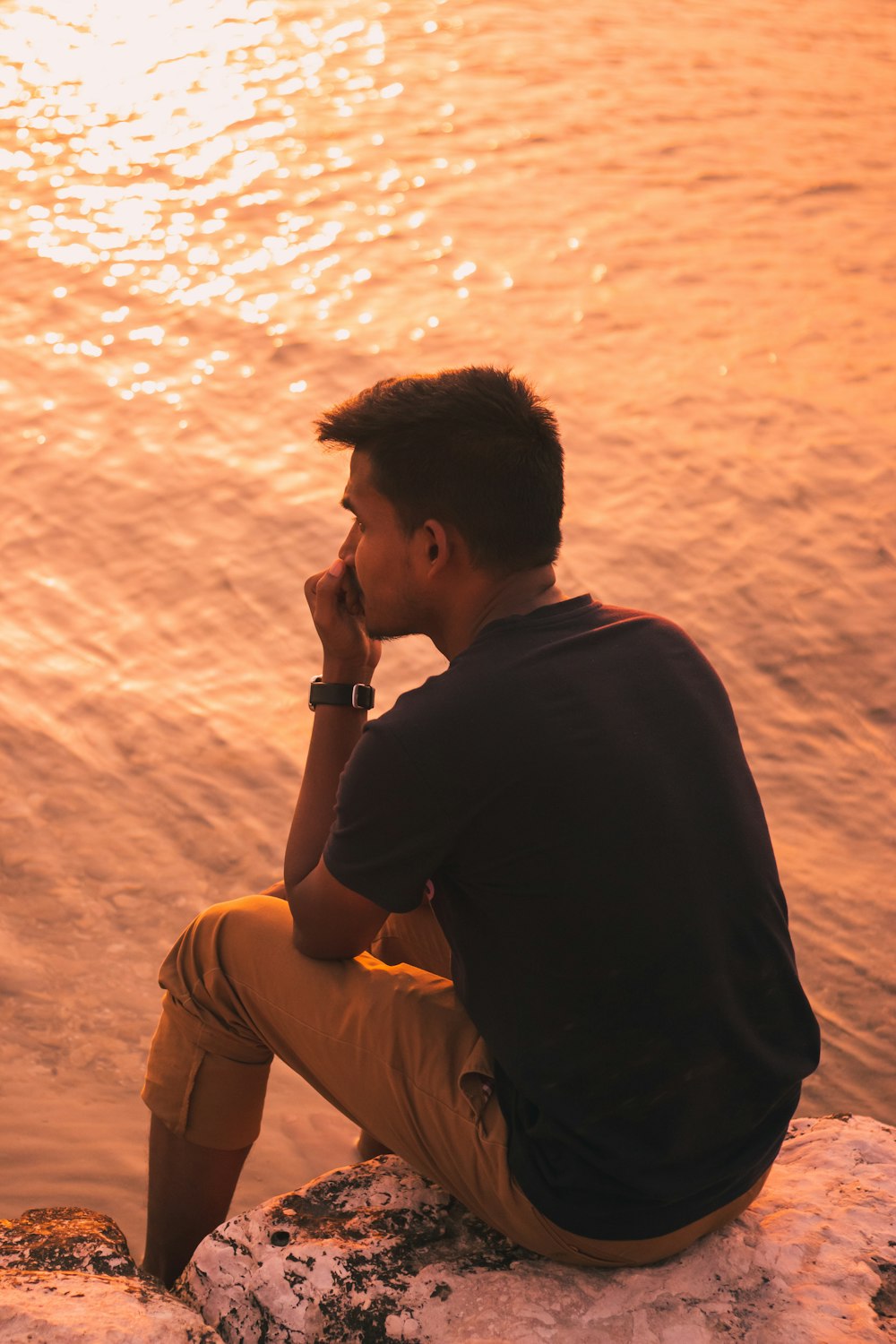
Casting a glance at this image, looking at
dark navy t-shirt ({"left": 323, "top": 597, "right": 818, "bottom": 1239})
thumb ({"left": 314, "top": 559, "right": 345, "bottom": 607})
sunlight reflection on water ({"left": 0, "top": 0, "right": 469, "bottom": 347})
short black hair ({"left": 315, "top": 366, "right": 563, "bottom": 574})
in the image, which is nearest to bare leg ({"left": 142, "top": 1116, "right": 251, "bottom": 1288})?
dark navy t-shirt ({"left": 323, "top": 597, "right": 818, "bottom": 1239})

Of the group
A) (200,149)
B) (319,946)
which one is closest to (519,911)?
(319,946)

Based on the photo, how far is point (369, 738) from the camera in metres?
1.56

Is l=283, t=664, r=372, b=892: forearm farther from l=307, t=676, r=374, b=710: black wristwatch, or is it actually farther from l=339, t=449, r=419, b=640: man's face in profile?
l=339, t=449, r=419, b=640: man's face in profile

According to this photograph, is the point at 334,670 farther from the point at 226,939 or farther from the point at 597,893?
the point at 597,893

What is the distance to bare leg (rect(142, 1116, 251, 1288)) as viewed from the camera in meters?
1.94

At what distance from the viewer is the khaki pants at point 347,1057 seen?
1701mm

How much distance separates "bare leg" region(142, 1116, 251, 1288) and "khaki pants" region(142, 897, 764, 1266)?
0.13 feet

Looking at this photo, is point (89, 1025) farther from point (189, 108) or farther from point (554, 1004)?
point (189, 108)

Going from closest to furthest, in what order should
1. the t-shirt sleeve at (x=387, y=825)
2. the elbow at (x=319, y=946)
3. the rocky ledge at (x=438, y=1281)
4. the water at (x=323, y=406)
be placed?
the t-shirt sleeve at (x=387, y=825) → the rocky ledge at (x=438, y=1281) → the elbow at (x=319, y=946) → the water at (x=323, y=406)

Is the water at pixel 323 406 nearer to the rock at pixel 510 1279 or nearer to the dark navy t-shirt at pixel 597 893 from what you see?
the rock at pixel 510 1279

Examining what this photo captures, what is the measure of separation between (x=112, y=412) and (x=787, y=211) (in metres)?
3.58

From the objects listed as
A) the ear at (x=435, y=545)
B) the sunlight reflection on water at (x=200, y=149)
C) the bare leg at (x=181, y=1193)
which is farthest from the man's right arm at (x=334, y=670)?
the sunlight reflection on water at (x=200, y=149)

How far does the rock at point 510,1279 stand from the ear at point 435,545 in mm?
824

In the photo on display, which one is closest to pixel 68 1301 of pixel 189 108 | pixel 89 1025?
pixel 89 1025
